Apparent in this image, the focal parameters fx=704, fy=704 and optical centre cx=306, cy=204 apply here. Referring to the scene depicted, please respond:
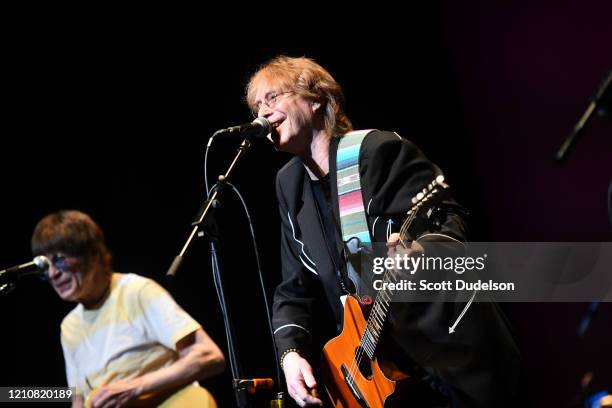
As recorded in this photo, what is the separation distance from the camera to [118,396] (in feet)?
9.08

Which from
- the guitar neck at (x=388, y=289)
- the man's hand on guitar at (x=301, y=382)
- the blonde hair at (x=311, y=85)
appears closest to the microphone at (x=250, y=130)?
the blonde hair at (x=311, y=85)

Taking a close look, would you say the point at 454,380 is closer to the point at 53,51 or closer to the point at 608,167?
the point at 608,167

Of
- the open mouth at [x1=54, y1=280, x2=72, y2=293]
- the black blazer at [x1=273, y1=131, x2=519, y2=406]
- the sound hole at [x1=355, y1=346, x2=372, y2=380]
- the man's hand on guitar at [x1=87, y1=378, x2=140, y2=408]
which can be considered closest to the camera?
the black blazer at [x1=273, y1=131, x2=519, y2=406]

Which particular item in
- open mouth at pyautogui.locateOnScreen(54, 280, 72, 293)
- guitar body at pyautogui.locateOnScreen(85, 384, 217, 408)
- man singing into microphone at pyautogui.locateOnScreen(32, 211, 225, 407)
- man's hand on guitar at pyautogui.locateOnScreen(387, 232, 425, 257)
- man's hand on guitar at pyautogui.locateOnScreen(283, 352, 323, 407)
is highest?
man's hand on guitar at pyautogui.locateOnScreen(387, 232, 425, 257)

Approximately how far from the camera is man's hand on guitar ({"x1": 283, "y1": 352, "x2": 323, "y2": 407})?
2873 millimetres

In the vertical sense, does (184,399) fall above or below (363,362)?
below

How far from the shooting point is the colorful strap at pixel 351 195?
113 inches

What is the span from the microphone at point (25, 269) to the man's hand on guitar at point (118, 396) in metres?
0.55

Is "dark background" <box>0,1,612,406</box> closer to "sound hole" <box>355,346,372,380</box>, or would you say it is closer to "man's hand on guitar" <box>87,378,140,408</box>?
"man's hand on guitar" <box>87,378,140,408</box>

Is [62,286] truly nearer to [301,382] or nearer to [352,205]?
[301,382]

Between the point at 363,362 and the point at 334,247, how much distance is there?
1.93ft

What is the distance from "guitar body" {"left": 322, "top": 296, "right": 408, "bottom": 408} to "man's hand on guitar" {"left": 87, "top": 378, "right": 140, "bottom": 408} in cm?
77

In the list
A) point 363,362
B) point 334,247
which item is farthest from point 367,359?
point 334,247

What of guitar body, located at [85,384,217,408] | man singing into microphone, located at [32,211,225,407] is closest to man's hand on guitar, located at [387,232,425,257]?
man singing into microphone, located at [32,211,225,407]
